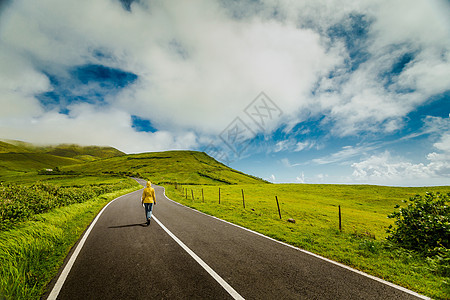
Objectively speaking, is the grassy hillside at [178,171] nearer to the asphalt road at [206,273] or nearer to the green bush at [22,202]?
the green bush at [22,202]

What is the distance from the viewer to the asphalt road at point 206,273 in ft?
12.4

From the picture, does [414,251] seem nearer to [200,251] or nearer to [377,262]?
[377,262]

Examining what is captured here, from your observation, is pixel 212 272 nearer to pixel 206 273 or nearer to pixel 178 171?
pixel 206 273

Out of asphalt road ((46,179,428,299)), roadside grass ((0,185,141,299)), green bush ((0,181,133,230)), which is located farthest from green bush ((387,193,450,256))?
green bush ((0,181,133,230))

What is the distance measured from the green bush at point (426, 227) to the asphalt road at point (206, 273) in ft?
13.6

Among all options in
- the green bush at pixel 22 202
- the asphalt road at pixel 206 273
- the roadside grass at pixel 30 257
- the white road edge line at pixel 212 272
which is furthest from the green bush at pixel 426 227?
the green bush at pixel 22 202

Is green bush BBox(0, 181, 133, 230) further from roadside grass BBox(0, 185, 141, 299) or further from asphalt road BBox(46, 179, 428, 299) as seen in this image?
asphalt road BBox(46, 179, 428, 299)

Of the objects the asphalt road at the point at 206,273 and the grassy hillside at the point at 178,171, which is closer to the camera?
the asphalt road at the point at 206,273

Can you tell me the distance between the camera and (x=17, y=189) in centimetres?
948

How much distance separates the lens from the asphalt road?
3.78 metres

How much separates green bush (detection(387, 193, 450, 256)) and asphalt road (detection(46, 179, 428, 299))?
4.13m

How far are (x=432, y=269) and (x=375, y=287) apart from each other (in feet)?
9.28

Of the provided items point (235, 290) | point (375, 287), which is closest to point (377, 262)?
point (375, 287)

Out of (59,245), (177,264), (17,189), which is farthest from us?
(17,189)
